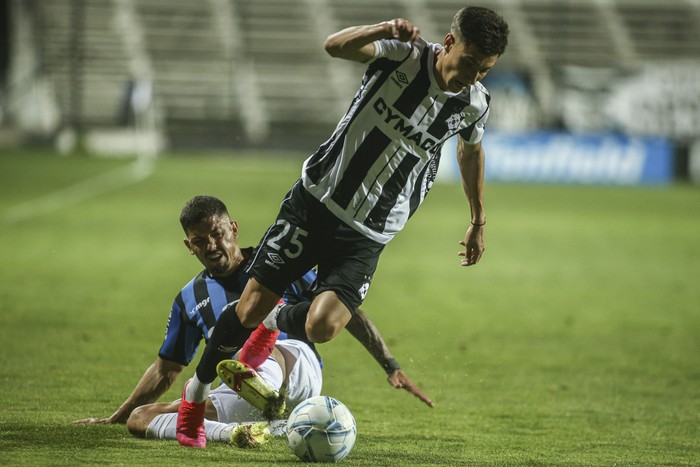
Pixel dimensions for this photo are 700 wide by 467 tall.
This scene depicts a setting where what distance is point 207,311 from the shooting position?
18.4 feet

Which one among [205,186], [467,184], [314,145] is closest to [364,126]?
[467,184]

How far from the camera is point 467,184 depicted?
5645 mm

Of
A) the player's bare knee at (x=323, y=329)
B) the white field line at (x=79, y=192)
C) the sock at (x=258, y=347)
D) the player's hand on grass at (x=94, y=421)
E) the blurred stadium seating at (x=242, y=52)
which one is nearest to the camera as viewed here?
the player's bare knee at (x=323, y=329)

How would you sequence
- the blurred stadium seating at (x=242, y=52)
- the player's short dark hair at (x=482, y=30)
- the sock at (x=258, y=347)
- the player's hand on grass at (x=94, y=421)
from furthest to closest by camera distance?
the blurred stadium seating at (x=242, y=52) < the player's hand on grass at (x=94, y=421) < the sock at (x=258, y=347) < the player's short dark hair at (x=482, y=30)

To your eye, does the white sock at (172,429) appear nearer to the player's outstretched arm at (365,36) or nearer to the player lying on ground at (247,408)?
the player lying on ground at (247,408)

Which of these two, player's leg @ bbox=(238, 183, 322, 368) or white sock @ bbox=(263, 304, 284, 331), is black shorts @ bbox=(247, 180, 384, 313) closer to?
player's leg @ bbox=(238, 183, 322, 368)

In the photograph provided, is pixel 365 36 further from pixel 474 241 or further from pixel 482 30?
pixel 474 241

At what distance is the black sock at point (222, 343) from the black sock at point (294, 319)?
220mm

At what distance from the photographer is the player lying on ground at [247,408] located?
5.15 meters

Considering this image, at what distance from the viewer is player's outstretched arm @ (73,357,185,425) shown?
556 cm

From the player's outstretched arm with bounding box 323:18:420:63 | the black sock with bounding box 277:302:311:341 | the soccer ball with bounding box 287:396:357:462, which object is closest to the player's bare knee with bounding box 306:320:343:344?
the black sock with bounding box 277:302:311:341

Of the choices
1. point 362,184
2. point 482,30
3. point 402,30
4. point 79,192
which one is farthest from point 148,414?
point 79,192

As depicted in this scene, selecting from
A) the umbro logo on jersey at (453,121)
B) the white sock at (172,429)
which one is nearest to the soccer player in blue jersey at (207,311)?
the white sock at (172,429)

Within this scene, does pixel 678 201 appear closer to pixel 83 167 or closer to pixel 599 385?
pixel 83 167
